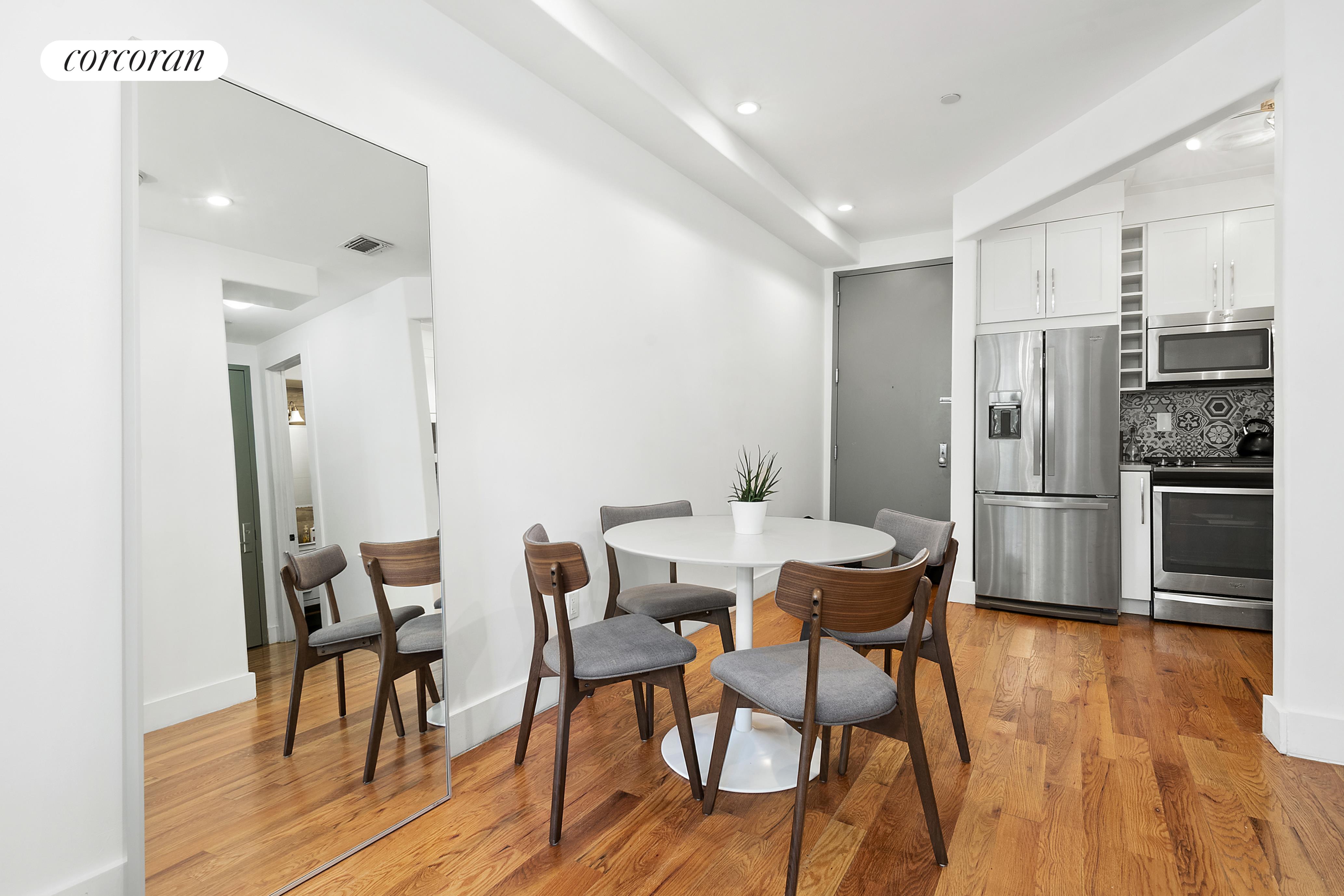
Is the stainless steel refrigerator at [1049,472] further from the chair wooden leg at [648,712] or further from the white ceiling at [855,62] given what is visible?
the chair wooden leg at [648,712]

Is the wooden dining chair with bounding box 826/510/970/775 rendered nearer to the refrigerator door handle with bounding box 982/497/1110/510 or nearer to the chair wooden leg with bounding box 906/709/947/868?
the chair wooden leg with bounding box 906/709/947/868

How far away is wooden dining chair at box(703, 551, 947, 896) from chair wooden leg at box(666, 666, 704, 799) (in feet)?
0.28

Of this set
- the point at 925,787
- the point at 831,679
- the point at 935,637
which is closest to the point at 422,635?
the point at 831,679

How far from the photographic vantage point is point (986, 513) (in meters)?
4.39

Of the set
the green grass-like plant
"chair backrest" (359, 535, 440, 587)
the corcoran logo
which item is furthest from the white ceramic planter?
the corcoran logo

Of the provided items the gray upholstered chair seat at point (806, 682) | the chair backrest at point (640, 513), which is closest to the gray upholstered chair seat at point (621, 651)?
the gray upholstered chair seat at point (806, 682)

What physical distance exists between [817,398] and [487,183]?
3.76 metres

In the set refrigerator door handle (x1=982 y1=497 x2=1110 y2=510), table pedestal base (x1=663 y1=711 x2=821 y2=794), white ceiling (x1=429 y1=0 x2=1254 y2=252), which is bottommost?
table pedestal base (x1=663 y1=711 x2=821 y2=794)

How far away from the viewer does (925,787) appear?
1.72 m

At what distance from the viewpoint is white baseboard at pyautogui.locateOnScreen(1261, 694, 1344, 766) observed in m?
2.29

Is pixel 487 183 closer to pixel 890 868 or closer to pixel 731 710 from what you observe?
pixel 731 710

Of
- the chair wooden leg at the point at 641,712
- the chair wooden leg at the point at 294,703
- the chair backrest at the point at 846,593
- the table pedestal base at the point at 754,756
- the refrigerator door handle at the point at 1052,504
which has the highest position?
the chair backrest at the point at 846,593

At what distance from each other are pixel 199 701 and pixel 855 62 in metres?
3.31

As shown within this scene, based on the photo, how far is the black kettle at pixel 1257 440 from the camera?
422 cm
